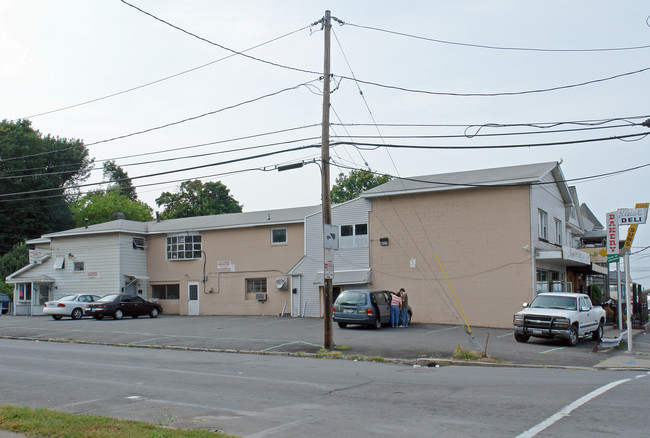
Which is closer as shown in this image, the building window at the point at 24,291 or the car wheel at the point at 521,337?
the car wheel at the point at 521,337

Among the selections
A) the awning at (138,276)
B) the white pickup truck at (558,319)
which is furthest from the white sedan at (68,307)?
the white pickup truck at (558,319)

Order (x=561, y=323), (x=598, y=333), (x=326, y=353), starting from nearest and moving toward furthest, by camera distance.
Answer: (x=326, y=353), (x=561, y=323), (x=598, y=333)

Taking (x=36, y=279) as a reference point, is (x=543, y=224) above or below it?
above

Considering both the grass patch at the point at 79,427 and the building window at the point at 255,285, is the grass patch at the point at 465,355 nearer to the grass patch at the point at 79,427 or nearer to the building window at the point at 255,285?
the grass patch at the point at 79,427

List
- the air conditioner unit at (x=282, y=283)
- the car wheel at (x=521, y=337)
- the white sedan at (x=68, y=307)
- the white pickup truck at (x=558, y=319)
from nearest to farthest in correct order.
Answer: the white pickup truck at (x=558, y=319) → the car wheel at (x=521, y=337) → the white sedan at (x=68, y=307) → the air conditioner unit at (x=282, y=283)

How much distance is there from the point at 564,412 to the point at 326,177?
11.0 meters

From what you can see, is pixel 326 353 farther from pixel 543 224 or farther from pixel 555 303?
pixel 543 224

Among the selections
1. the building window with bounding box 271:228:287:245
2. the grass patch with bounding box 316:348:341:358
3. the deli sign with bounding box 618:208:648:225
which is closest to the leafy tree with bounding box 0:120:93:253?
the building window with bounding box 271:228:287:245

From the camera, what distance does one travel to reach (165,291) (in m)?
38.4

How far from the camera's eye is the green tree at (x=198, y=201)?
69250 mm

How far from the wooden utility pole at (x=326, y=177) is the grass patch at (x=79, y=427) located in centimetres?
1045

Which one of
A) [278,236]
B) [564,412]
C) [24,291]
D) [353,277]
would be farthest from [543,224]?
[24,291]

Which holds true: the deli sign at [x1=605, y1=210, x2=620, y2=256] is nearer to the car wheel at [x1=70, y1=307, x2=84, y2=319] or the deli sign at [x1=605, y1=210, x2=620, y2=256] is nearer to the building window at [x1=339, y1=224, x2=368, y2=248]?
the building window at [x1=339, y1=224, x2=368, y2=248]

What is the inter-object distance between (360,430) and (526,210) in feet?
66.2
